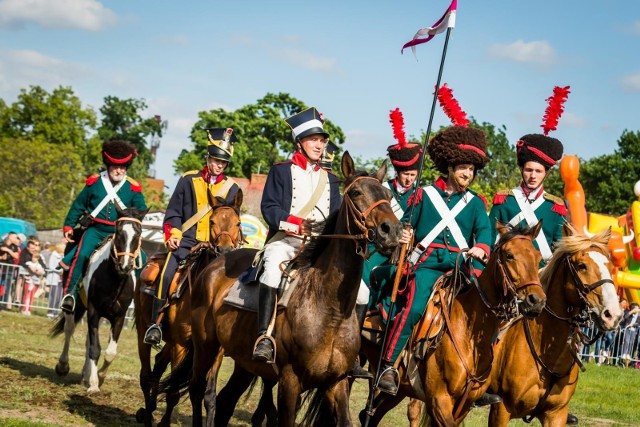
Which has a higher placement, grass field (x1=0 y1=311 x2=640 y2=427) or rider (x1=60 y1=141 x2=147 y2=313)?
rider (x1=60 y1=141 x2=147 y2=313)

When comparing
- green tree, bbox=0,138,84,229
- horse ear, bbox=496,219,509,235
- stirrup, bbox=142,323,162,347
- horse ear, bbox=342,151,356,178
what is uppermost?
green tree, bbox=0,138,84,229

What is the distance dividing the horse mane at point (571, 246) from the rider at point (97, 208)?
7348mm

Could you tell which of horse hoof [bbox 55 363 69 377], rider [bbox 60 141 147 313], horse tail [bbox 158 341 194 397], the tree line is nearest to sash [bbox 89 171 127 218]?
rider [bbox 60 141 147 313]

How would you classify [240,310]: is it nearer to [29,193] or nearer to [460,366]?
[460,366]

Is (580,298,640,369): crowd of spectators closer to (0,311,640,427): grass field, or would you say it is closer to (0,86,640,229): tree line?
(0,311,640,427): grass field

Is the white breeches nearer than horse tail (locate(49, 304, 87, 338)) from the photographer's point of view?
Yes

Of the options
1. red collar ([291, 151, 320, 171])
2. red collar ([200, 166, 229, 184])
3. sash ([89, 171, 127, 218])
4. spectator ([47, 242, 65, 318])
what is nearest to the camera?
red collar ([291, 151, 320, 171])

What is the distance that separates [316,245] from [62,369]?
7326 mm

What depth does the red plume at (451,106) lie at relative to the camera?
10.6 metres

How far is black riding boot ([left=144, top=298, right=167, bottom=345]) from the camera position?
454 inches

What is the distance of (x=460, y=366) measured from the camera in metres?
8.95

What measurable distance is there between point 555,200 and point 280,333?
3880mm

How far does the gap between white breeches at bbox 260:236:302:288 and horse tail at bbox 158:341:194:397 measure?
2.54m

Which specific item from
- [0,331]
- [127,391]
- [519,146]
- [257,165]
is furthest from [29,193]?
[519,146]
